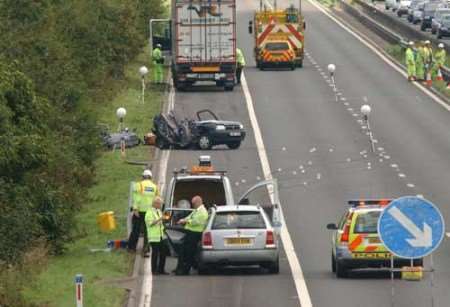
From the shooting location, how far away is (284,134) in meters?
55.5

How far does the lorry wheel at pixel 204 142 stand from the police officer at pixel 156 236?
820 inches

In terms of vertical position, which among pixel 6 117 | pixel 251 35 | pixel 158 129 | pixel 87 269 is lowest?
pixel 251 35

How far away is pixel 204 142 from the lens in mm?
51625

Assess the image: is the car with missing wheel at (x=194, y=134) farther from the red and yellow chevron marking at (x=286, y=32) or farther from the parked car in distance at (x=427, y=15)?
the parked car in distance at (x=427, y=15)

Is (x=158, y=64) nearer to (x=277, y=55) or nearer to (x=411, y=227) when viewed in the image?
(x=277, y=55)

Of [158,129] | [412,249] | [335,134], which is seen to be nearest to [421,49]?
[335,134]

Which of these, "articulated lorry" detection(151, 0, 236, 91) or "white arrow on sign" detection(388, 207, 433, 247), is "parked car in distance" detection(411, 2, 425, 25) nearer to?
"articulated lorry" detection(151, 0, 236, 91)

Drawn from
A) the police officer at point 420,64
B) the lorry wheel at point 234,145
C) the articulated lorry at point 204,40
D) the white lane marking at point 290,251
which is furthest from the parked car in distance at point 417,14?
the lorry wheel at point 234,145

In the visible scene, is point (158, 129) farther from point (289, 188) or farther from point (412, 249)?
point (412, 249)

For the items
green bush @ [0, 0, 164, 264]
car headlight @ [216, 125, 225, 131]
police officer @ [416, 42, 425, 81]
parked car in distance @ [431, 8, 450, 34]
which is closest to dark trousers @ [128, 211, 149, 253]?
green bush @ [0, 0, 164, 264]

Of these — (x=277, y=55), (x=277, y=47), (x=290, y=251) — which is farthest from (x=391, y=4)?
(x=290, y=251)

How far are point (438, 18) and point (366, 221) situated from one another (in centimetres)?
6368

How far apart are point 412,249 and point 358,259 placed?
8.57 m

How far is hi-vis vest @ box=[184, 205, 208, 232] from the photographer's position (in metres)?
30.7
